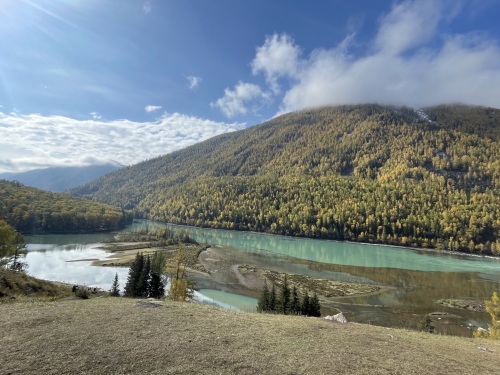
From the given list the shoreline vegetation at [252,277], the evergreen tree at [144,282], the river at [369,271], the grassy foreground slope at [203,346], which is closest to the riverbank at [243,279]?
the shoreline vegetation at [252,277]

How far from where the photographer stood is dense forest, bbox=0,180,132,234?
13238 cm

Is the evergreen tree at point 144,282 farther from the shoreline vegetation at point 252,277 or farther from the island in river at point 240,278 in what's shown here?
the island in river at point 240,278

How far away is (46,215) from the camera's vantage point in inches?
5551

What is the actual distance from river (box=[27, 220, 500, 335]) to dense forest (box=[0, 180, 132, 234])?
10.9m

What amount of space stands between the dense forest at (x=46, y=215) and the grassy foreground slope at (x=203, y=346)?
134796mm

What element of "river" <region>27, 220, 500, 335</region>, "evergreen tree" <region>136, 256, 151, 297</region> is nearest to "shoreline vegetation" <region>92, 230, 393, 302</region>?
"river" <region>27, 220, 500, 335</region>

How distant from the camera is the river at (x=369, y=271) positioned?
49344mm

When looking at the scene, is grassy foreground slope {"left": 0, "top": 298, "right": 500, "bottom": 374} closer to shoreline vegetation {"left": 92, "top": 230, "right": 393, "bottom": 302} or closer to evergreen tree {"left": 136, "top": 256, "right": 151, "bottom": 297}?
evergreen tree {"left": 136, "top": 256, "right": 151, "bottom": 297}

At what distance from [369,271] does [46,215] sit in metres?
134

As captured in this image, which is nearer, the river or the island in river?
the river

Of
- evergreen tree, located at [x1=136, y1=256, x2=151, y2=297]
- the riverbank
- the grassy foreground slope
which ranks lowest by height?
the riverbank

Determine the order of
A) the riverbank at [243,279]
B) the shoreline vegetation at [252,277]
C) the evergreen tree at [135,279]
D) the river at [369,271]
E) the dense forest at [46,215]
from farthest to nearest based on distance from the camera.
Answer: the dense forest at [46,215]
the shoreline vegetation at [252,277]
the riverbank at [243,279]
the river at [369,271]
the evergreen tree at [135,279]

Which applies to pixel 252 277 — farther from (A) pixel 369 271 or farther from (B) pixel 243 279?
(A) pixel 369 271

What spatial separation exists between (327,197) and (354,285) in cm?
13537
